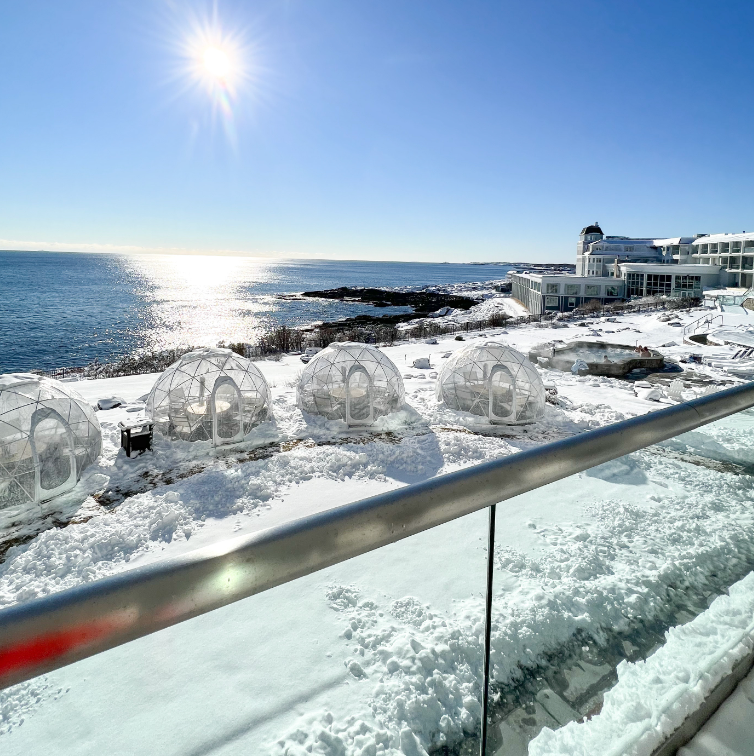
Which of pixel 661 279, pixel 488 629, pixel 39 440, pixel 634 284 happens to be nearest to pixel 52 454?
pixel 39 440

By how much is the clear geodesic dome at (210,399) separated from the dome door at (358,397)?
2.57 meters

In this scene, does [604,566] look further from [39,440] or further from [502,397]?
[502,397]

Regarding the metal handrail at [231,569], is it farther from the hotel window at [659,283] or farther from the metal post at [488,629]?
the hotel window at [659,283]

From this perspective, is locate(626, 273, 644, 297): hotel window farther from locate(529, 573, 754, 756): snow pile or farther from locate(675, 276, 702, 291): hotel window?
locate(529, 573, 754, 756): snow pile

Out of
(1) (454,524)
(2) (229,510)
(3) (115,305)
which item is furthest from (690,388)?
(3) (115,305)

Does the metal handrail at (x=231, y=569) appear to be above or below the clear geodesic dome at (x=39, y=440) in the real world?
above

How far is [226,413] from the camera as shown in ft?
47.1

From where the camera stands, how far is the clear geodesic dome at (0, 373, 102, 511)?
10.8 metres

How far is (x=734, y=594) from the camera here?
2404 millimetres

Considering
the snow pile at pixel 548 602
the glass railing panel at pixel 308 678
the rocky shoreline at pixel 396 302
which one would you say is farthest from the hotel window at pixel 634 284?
the glass railing panel at pixel 308 678

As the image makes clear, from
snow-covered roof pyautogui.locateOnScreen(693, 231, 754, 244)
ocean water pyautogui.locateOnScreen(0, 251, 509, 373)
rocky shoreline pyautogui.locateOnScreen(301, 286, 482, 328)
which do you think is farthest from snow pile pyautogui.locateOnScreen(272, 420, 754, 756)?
snow-covered roof pyautogui.locateOnScreen(693, 231, 754, 244)

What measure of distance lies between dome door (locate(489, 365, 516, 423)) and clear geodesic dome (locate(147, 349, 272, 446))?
7.15m

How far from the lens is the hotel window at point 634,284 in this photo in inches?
2346

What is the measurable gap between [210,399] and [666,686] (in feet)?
43.7
